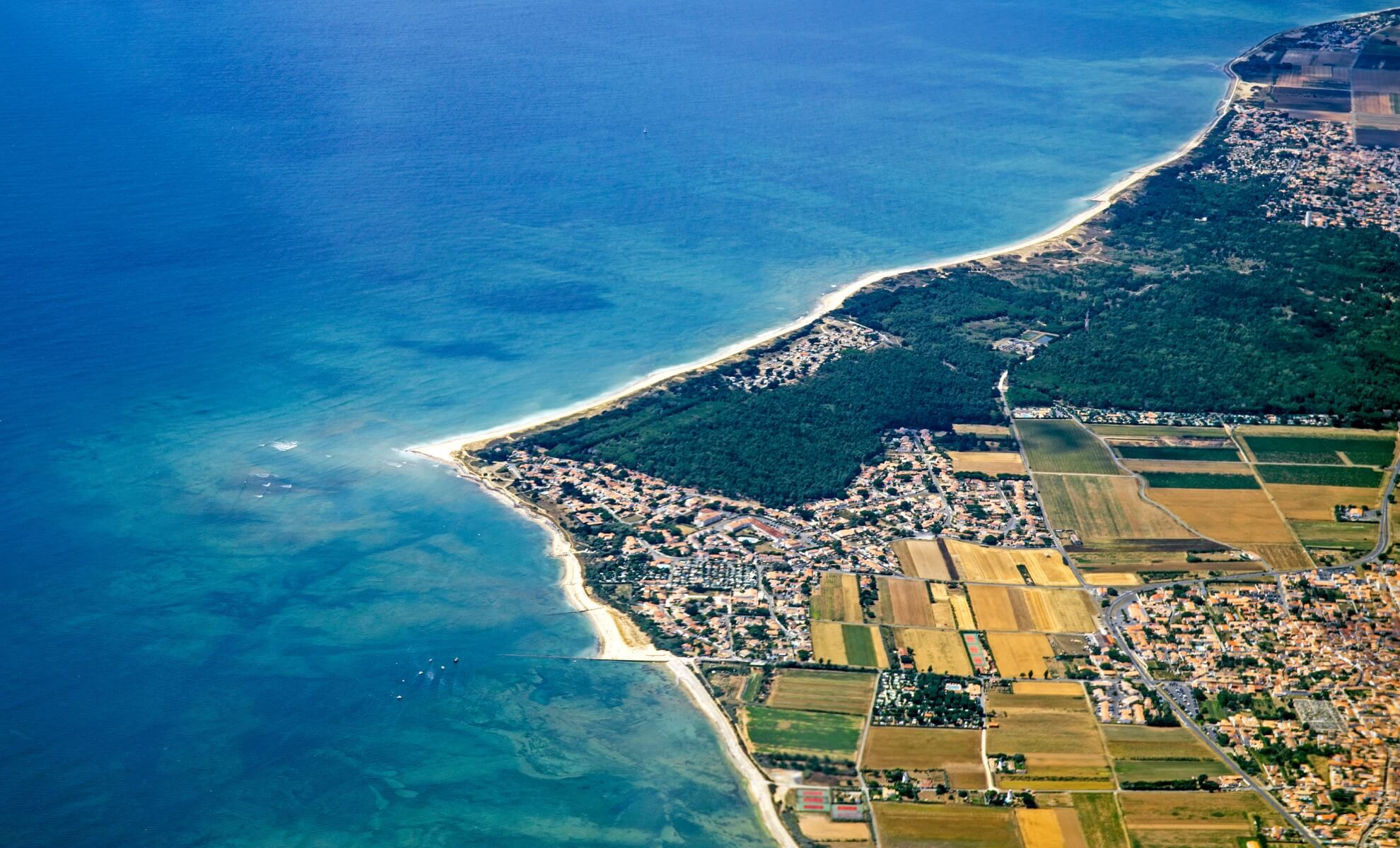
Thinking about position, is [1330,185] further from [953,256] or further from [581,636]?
[581,636]

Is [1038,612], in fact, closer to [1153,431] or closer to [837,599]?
[837,599]

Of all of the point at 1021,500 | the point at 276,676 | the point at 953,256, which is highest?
the point at 953,256

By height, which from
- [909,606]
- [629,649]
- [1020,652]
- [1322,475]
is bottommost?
[1020,652]

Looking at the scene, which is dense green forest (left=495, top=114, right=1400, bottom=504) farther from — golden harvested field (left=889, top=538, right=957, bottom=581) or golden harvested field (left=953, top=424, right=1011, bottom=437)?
golden harvested field (left=889, top=538, right=957, bottom=581)

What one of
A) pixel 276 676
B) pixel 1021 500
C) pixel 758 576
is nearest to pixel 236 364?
pixel 276 676

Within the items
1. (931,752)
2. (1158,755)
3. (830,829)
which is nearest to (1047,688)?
(1158,755)

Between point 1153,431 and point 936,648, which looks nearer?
point 936,648

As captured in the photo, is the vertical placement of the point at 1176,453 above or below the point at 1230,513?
above
